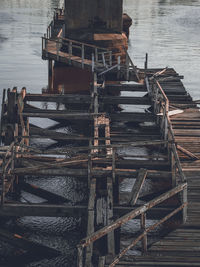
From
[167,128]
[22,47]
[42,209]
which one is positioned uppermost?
[167,128]

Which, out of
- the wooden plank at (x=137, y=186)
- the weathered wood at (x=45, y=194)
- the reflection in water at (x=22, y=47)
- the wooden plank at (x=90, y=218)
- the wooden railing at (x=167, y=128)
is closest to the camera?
the wooden plank at (x=90, y=218)

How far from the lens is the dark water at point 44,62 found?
56.8 feet

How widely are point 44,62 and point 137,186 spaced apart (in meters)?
43.8

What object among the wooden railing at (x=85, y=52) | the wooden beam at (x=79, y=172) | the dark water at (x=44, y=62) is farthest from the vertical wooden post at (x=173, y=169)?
the wooden railing at (x=85, y=52)

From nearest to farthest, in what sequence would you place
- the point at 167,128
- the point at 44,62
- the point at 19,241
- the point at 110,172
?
the point at 19,241 < the point at 110,172 < the point at 167,128 < the point at 44,62

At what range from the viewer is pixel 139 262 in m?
12.0

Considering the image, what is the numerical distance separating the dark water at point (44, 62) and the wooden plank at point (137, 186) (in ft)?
9.19

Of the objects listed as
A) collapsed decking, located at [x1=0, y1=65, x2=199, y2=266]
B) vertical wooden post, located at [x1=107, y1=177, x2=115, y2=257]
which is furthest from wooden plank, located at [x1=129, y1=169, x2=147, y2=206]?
vertical wooden post, located at [x1=107, y1=177, x2=115, y2=257]

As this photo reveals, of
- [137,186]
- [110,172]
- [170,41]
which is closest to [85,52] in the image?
[110,172]

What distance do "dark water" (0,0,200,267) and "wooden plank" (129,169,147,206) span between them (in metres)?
2.80

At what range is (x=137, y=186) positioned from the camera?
15578 mm

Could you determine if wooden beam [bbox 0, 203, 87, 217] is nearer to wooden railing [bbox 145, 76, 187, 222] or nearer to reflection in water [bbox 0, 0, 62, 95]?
wooden railing [bbox 145, 76, 187, 222]

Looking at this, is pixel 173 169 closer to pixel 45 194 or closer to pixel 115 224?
pixel 45 194

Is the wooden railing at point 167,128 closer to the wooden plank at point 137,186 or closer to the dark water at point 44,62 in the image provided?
the wooden plank at point 137,186
